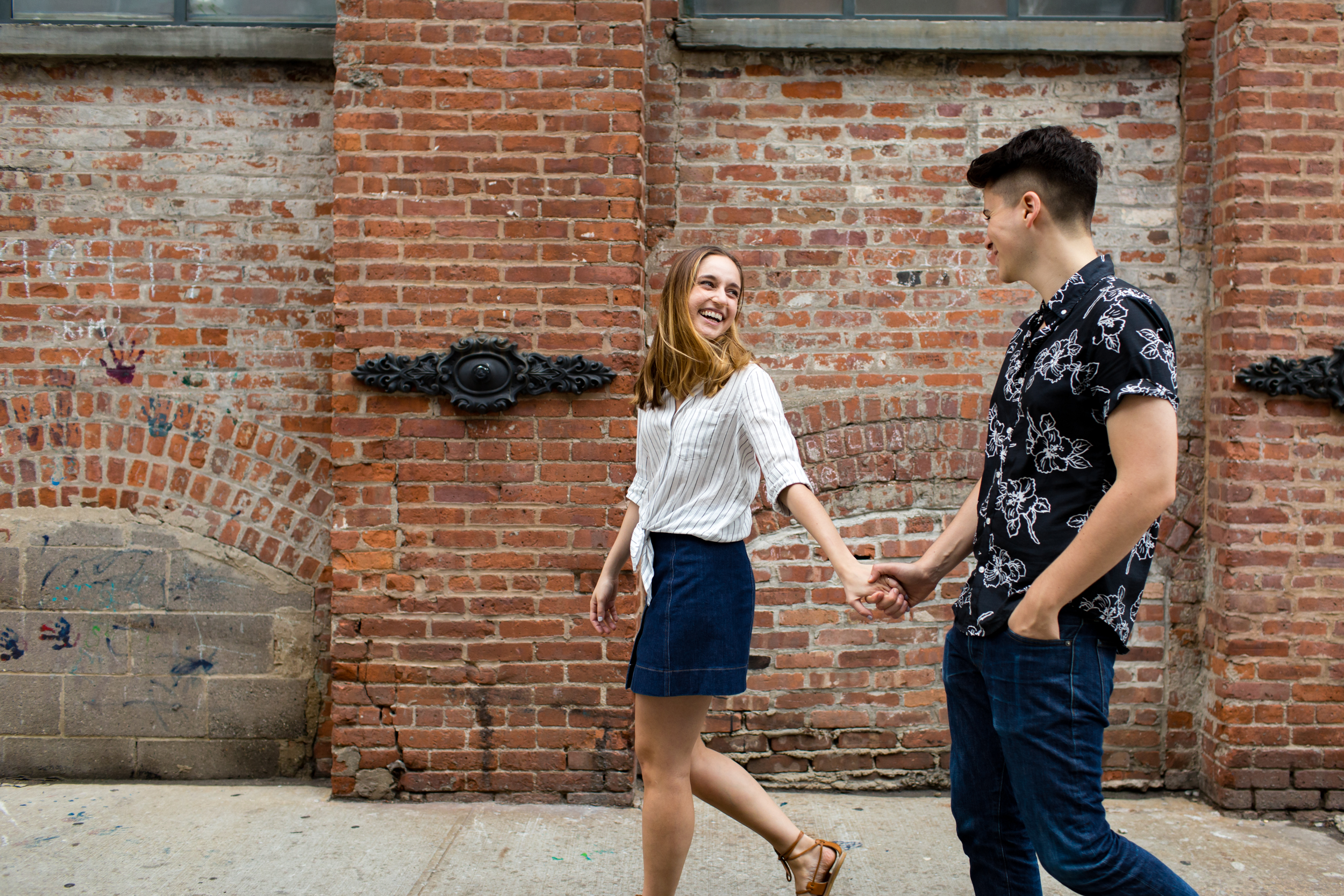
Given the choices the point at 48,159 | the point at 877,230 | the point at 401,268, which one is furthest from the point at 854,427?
the point at 48,159

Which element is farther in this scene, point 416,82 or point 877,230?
point 877,230

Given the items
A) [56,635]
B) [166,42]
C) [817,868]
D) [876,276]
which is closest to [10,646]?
[56,635]

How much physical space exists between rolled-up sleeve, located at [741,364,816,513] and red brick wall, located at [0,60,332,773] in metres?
2.18

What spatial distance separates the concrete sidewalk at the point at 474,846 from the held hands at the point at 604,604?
923 millimetres

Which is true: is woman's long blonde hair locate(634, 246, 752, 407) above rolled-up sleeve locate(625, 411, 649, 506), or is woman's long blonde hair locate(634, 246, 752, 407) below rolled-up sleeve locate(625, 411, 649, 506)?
above

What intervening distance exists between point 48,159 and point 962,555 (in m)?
3.90

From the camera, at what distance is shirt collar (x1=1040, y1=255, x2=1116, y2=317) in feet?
6.75

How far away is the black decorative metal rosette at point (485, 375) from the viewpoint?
12.1 feet

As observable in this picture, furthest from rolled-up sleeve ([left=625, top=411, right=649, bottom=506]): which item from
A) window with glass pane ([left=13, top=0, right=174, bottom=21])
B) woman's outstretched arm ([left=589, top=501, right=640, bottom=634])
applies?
window with glass pane ([left=13, top=0, right=174, bottom=21])

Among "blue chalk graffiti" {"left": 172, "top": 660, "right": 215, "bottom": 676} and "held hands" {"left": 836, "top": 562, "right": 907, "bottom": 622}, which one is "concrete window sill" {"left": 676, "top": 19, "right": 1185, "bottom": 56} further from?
"blue chalk graffiti" {"left": 172, "top": 660, "right": 215, "bottom": 676}

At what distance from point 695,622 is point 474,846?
1.49m

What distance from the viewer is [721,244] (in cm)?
399

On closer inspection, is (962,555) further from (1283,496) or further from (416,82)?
(416,82)

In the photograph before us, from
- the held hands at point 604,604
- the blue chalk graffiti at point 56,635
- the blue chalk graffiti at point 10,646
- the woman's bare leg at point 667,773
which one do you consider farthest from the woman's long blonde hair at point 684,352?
the blue chalk graffiti at point 10,646
